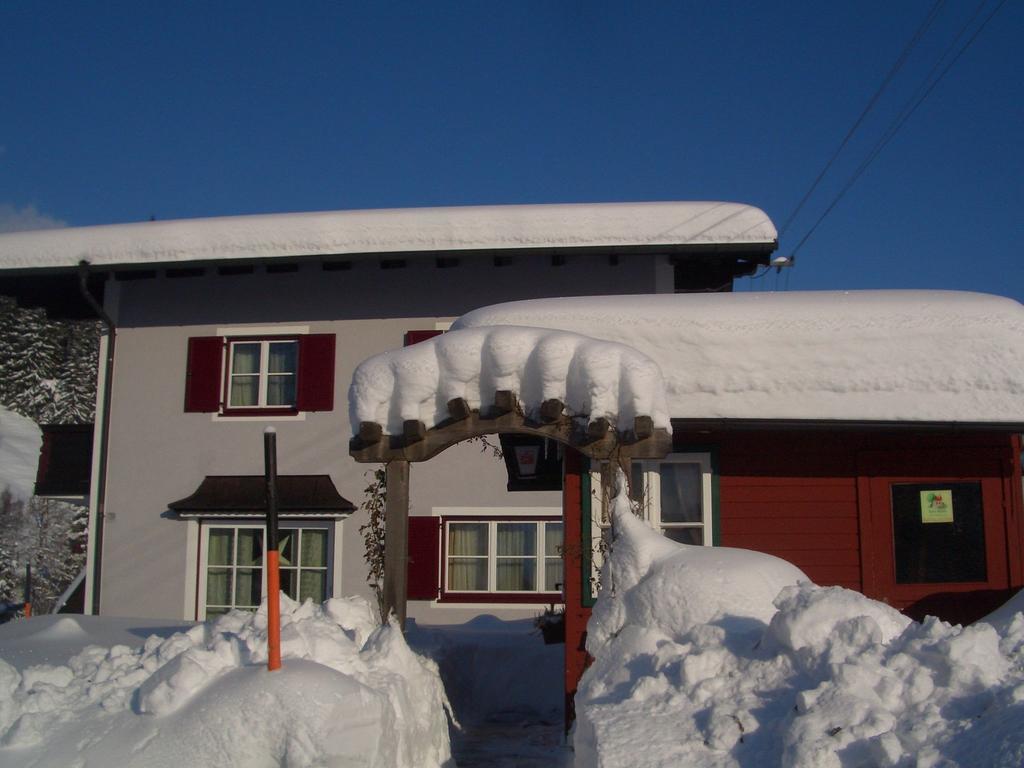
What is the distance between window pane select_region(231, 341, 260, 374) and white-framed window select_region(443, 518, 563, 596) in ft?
12.0

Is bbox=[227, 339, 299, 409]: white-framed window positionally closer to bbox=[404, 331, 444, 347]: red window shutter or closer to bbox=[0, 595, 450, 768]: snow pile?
bbox=[404, 331, 444, 347]: red window shutter

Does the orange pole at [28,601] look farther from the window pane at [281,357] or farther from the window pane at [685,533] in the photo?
the window pane at [685,533]

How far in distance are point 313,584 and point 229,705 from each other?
890cm

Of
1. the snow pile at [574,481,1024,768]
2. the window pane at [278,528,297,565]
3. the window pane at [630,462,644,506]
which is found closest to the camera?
the snow pile at [574,481,1024,768]

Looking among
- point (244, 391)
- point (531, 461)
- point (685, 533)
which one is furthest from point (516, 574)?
point (685, 533)

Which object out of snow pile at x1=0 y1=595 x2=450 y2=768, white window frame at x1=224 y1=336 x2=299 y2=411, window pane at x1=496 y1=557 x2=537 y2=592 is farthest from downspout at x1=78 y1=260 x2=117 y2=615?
snow pile at x1=0 y1=595 x2=450 y2=768

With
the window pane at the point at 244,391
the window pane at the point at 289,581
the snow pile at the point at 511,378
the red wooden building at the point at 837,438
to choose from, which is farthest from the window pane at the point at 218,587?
the snow pile at the point at 511,378

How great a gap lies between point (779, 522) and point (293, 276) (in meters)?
8.47

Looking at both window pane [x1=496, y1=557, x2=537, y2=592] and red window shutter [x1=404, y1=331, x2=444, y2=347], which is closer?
window pane [x1=496, y1=557, x2=537, y2=592]

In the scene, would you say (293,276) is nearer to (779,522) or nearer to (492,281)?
(492,281)

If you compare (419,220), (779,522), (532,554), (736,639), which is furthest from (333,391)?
(736,639)

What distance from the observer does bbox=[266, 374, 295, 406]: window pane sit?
44.4 feet

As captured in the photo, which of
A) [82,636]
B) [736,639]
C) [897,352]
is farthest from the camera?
A: [82,636]

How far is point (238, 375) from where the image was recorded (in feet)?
45.1
